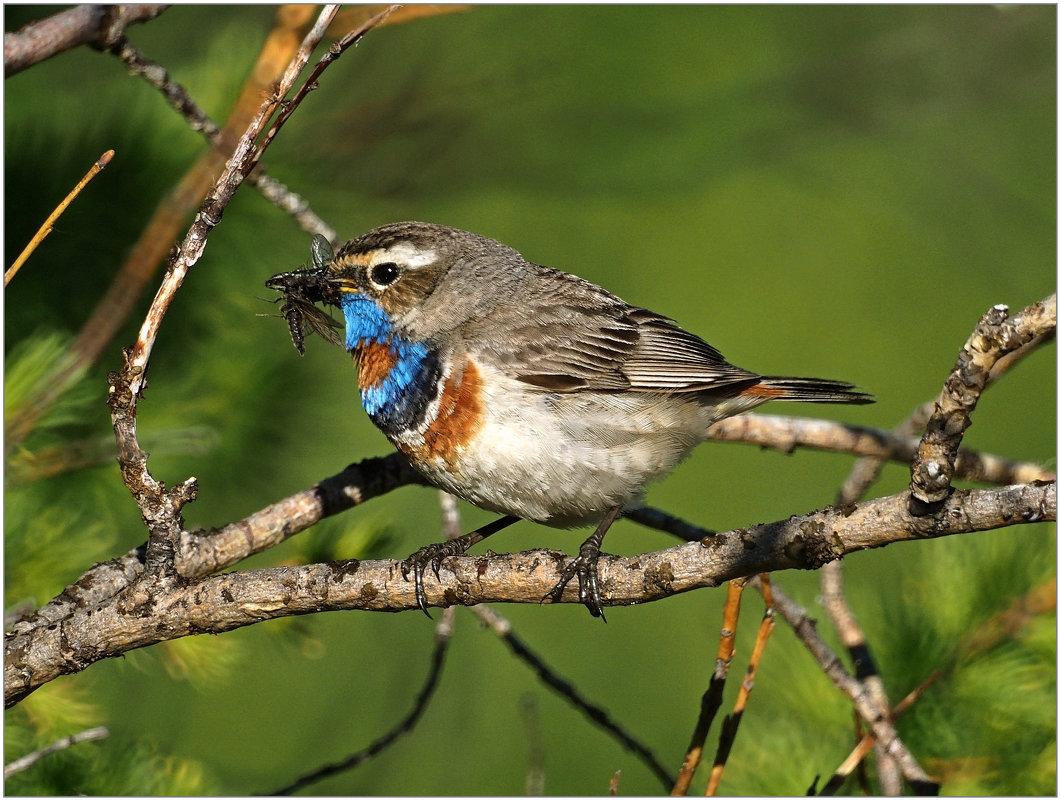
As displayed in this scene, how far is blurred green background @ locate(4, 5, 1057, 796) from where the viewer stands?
10.8ft

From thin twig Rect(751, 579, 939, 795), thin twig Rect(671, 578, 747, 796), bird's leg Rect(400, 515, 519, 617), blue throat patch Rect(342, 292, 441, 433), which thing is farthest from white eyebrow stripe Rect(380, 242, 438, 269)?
thin twig Rect(671, 578, 747, 796)

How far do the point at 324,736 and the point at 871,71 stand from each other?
464cm

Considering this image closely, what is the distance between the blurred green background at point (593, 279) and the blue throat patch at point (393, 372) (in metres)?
0.29

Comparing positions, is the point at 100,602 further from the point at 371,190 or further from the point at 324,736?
the point at 324,736

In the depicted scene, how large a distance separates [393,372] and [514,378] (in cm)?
44

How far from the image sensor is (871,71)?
586cm

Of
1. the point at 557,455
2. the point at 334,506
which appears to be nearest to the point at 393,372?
the point at 334,506

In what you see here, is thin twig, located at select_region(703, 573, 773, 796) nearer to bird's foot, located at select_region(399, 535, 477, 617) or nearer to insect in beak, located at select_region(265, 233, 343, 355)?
bird's foot, located at select_region(399, 535, 477, 617)

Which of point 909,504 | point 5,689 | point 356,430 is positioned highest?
point 356,430

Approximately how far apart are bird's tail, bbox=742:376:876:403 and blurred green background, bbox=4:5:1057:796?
62 centimetres

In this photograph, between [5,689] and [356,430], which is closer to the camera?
[5,689]

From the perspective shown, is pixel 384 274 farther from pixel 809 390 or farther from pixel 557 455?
pixel 809 390

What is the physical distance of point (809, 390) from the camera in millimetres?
3814

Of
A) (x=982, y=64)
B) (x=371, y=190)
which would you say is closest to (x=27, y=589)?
(x=371, y=190)
